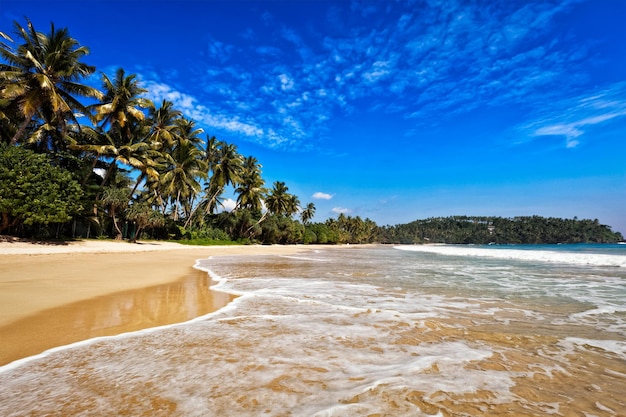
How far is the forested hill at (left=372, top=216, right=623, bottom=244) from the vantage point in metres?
140

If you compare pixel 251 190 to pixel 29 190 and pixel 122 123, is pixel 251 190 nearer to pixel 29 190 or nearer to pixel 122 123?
pixel 122 123

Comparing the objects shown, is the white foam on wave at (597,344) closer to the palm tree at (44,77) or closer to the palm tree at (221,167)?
the palm tree at (44,77)

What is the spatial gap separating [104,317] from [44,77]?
20696mm

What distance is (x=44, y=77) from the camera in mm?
18125

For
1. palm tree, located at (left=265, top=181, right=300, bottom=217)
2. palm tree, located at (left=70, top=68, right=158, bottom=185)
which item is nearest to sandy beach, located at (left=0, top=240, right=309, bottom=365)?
palm tree, located at (left=70, top=68, right=158, bottom=185)

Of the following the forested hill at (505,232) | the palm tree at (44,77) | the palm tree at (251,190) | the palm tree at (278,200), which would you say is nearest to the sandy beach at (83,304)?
the palm tree at (44,77)

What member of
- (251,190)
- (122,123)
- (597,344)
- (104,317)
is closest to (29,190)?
(122,123)

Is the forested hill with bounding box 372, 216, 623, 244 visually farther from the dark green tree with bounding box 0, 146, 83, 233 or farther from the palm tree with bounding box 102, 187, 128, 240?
the dark green tree with bounding box 0, 146, 83, 233

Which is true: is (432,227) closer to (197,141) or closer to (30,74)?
(197,141)

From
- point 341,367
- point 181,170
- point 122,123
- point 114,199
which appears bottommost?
point 341,367

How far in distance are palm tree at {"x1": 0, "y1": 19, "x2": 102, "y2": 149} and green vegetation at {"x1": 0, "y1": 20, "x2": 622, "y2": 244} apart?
6cm

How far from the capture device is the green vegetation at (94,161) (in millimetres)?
17344

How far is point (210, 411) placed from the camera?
214cm

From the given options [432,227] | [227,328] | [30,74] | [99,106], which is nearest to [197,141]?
[99,106]
